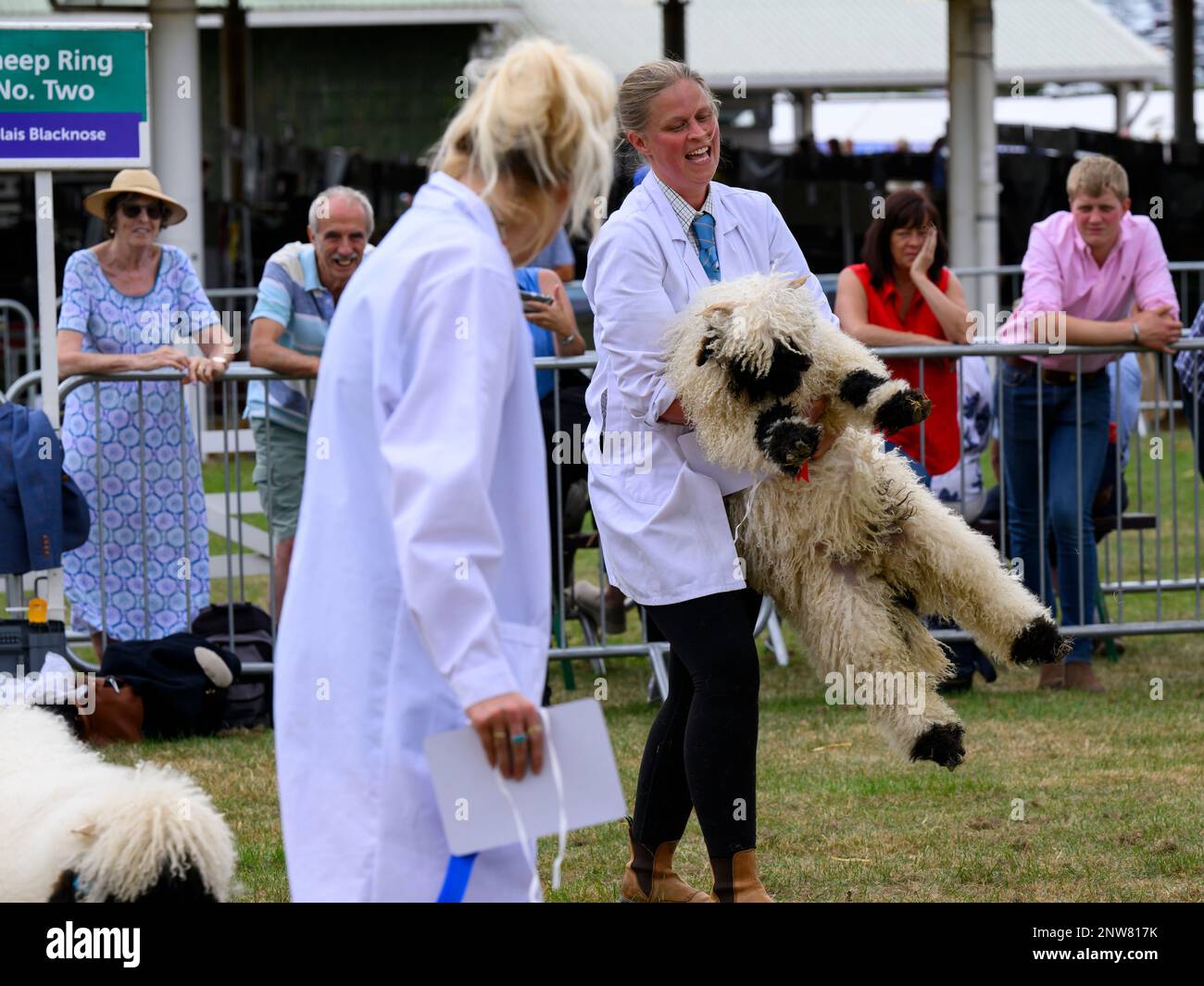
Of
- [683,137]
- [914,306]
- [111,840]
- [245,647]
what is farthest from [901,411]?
[245,647]

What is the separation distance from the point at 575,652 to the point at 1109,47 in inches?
799

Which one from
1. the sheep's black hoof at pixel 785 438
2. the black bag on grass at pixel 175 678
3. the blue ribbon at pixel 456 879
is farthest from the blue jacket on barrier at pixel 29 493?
the blue ribbon at pixel 456 879

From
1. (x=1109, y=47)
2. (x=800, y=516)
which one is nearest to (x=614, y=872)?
(x=800, y=516)

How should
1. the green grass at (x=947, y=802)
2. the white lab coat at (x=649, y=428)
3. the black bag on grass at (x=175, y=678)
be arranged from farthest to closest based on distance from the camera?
1. the black bag on grass at (x=175, y=678)
2. the green grass at (x=947, y=802)
3. the white lab coat at (x=649, y=428)

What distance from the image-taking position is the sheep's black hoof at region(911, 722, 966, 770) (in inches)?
151

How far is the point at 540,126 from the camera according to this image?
259 cm

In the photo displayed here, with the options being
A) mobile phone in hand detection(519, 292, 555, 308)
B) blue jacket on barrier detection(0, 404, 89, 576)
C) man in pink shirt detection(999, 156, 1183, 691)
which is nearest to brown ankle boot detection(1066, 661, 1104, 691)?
man in pink shirt detection(999, 156, 1183, 691)

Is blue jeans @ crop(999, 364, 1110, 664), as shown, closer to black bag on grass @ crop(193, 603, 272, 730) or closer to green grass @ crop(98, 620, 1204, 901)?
green grass @ crop(98, 620, 1204, 901)

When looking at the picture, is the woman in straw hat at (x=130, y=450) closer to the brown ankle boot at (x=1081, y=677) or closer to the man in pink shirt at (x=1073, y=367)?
the man in pink shirt at (x=1073, y=367)

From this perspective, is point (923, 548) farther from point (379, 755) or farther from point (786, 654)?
point (786, 654)

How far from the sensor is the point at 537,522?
2.65m

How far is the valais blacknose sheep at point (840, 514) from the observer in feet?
12.6

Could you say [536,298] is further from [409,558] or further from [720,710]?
[409,558]

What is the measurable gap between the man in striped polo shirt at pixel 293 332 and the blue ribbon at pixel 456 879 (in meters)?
4.59
